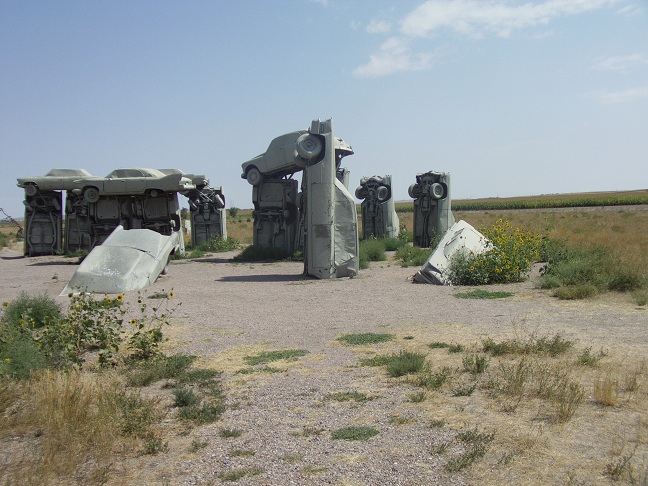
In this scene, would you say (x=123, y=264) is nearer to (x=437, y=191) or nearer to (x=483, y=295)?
(x=483, y=295)

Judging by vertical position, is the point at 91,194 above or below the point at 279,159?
below

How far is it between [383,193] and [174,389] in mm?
22795

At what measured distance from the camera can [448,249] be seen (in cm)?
1525

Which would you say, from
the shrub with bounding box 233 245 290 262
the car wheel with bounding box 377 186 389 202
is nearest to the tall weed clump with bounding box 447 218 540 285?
the shrub with bounding box 233 245 290 262

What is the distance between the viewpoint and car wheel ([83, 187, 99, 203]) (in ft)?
71.8

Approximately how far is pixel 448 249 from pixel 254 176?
387 inches

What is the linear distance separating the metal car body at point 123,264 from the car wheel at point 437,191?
1190 cm

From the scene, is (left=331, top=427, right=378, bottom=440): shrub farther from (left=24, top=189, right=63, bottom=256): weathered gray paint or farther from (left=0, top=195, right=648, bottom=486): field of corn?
(left=24, top=189, right=63, bottom=256): weathered gray paint

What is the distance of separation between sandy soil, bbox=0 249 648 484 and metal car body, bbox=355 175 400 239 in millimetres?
11965

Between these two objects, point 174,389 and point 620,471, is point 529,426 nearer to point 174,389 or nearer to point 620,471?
point 620,471

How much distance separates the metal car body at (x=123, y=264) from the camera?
45.9ft

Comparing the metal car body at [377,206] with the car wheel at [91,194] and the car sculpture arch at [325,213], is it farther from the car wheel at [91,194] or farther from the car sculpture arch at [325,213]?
the car wheel at [91,194]

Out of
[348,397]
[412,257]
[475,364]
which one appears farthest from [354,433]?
[412,257]

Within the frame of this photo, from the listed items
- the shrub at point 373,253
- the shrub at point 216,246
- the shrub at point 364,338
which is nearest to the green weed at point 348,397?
the shrub at point 364,338
